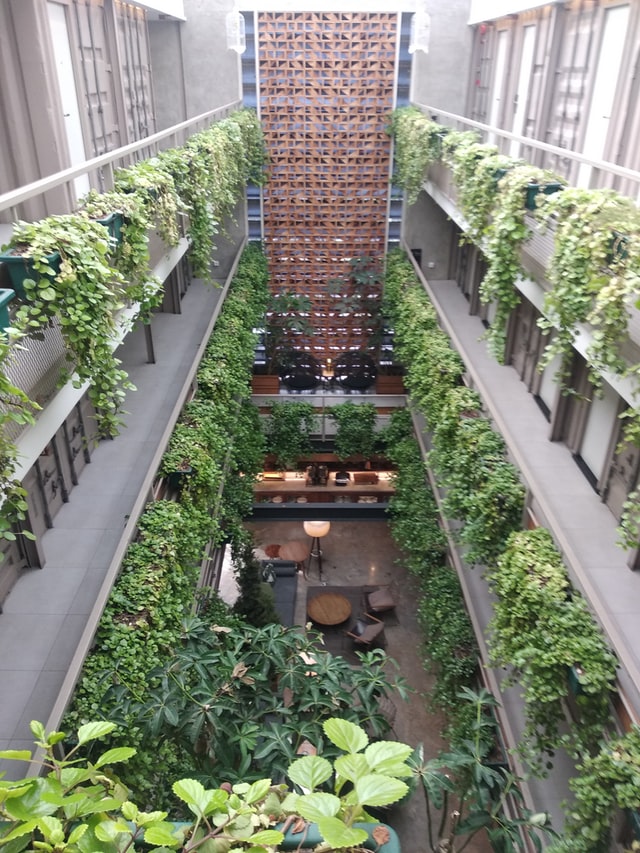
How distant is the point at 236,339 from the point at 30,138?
152 inches

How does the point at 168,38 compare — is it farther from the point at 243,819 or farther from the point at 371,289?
the point at 243,819

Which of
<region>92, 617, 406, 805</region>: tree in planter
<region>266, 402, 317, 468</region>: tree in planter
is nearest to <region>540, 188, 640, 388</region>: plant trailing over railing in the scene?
<region>92, 617, 406, 805</region>: tree in planter

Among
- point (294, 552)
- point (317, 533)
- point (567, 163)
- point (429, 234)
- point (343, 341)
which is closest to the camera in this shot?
point (567, 163)

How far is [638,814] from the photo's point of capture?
3.74 m

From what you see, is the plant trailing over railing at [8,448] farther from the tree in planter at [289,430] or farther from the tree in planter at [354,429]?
the tree in planter at [354,429]

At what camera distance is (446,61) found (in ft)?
44.4

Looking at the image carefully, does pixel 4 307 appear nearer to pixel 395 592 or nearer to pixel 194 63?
pixel 395 592

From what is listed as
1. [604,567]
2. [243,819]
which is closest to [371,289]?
[604,567]

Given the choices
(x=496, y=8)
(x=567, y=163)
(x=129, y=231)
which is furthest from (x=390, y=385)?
(x=129, y=231)

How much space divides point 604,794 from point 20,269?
4.61 meters

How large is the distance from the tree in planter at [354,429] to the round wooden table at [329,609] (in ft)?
10.1

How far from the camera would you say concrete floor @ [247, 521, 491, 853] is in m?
7.82

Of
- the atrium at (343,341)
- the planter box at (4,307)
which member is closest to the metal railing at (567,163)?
the atrium at (343,341)

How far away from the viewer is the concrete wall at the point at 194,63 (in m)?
13.0
